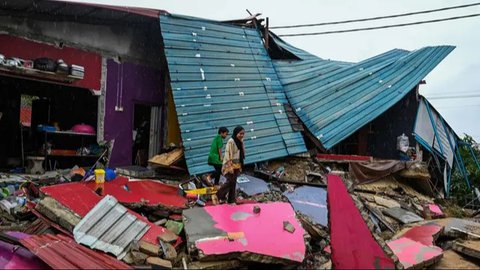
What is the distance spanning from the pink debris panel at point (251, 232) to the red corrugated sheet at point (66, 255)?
44.0 inches

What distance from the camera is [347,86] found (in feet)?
40.7

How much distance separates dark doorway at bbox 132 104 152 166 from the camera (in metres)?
11.8

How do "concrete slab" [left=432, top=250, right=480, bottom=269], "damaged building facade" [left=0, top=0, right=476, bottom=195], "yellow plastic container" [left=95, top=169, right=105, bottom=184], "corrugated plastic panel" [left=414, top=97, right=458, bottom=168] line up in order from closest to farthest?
1. "concrete slab" [left=432, top=250, right=480, bottom=269]
2. "yellow plastic container" [left=95, top=169, right=105, bottom=184]
3. "damaged building facade" [left=0, top=0, right=476, bottom=195]
4. "corrugated plastic panel" [left=414, top=97, right=458, bottom=168]

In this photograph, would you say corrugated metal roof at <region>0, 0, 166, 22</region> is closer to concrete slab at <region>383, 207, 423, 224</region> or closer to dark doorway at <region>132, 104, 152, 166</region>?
dark doorway at <region>132, 104, 152, 166</region>

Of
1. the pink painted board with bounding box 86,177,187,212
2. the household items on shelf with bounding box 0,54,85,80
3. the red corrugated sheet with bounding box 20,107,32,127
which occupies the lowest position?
the pink painted board with bounding box 86,177,187,212

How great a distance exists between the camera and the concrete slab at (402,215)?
8241 millimetres

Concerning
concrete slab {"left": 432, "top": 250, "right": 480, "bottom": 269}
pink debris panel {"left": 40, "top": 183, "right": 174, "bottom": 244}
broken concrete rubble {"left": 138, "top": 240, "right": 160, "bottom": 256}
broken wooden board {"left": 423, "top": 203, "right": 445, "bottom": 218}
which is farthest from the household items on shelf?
broken wooden board {"left": 423, "top": 203, "right": 445, "bottom": 218}

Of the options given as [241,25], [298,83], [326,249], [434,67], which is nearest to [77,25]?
[241,25]

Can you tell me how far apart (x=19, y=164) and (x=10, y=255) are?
6300 millimetres

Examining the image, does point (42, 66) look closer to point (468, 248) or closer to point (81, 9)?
point (81, 9)

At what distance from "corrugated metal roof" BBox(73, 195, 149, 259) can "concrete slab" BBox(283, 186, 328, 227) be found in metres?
3.07

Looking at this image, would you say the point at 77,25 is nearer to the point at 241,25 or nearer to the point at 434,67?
the point at 241,25

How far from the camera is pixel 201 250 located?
504 cm

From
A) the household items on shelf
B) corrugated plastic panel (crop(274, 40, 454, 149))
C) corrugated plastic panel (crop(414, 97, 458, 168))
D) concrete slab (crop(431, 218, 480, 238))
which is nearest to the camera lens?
concrete slab (crop(431, 218, 480, 238))
